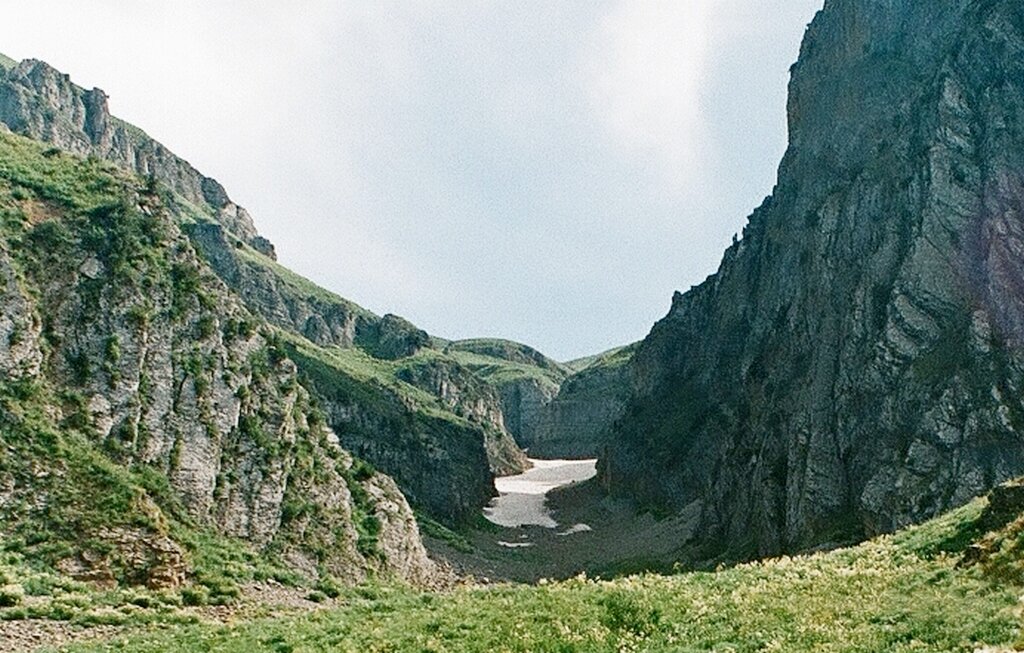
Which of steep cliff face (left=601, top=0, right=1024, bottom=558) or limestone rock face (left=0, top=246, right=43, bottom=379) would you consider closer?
limestone rock face (left=0, top=246, right=43, bottom=379)

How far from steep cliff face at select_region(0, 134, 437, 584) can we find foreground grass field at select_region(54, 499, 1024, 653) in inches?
570

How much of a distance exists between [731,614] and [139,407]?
39.7 meters

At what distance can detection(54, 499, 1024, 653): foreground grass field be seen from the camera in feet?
56.4

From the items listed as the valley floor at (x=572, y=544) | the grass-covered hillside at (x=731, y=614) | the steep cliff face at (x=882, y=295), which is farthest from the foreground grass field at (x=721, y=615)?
the valley floor at (x=572, y=544)

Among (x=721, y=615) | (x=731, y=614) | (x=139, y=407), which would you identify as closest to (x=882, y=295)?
(x=139, y=407)

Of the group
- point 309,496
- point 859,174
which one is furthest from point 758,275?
point 309,496

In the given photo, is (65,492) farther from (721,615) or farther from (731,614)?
(731,614)

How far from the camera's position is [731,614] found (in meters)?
20.7

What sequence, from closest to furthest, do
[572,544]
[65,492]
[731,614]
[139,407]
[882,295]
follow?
[731,614] → [65,492] → [139,407] → [882,295] → [572,544]

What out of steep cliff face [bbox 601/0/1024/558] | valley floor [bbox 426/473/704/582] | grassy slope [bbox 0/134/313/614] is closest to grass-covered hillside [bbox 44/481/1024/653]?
grassy slope [bbox 0/134/313/614]

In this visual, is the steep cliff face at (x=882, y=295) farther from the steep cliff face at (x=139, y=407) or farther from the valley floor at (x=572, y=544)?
the steep cliff face at (x=139, y=407)

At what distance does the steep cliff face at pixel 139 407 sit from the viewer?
1563 inches

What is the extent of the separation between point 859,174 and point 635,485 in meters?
78.6

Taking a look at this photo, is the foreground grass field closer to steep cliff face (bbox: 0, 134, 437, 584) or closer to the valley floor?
steep cliff face (bbox: 0, 134, 437, 584)
